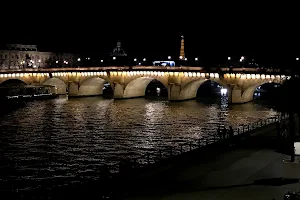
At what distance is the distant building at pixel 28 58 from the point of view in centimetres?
14275

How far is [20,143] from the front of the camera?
46.2 meters

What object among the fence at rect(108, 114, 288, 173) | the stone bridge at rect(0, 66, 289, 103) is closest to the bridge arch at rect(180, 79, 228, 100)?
the stone bridge at rect(0, 66, 289, 103)

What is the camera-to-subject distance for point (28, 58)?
148 metres

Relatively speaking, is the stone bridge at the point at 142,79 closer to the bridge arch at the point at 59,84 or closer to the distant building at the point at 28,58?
the bridge arch at the point at 59,84

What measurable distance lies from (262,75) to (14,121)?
4349cm

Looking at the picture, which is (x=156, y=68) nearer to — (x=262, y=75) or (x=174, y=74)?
(x=174, y=74)

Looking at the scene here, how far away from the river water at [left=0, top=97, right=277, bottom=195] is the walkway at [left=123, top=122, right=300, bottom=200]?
28.6 feet

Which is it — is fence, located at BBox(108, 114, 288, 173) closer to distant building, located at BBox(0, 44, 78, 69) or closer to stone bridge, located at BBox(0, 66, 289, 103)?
stone bridge, located at BBox(0, 66, 289, 103)

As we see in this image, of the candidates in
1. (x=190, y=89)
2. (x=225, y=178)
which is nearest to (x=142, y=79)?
(x=190, y=89)

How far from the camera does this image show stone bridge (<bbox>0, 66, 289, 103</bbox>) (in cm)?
8875

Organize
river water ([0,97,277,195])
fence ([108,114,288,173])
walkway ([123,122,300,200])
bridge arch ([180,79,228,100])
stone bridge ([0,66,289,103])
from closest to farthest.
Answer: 1. walkway ([123,122,300,200])
2. fence ([108,114,288,173])
3. river water ([0,97,277,195])
4. stone bridge ([0,66,289,103])
5. bridge arch ([180,79,228,100])

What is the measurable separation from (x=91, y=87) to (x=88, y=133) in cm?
6245

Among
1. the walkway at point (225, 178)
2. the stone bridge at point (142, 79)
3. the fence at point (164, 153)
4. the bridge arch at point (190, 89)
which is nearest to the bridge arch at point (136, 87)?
the stone bridge at point (142, 79)

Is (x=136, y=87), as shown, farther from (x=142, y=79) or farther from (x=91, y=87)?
(x=91, y=87)
